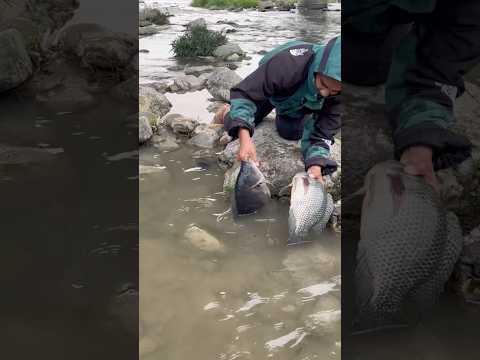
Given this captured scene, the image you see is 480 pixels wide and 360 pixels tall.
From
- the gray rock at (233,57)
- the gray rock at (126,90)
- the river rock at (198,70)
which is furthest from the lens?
the gray rock at (233,57)

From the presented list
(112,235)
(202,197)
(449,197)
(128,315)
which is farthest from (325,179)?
(128,315)

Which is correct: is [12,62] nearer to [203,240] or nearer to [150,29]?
[203,240]

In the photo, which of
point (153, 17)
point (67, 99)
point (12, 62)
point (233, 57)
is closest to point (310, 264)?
point (67, 99)

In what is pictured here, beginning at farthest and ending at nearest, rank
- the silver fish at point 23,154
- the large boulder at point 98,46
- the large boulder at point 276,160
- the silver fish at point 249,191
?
the large boulder at point 98,46 < the silver fish at point 23,154 < the large boulder at point 276,160 < the silver fish at point 249,191

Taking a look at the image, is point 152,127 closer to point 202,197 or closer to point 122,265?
point 202,197

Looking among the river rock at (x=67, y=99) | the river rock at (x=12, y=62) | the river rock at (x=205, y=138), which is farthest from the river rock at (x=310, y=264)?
the river rock at (x=12, y=62)

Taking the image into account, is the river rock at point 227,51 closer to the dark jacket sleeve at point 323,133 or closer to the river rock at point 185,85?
the river rock at point 185,85

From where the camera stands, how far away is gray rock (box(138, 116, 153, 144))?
4430 millimetres

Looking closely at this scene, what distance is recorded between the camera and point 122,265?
2.64m

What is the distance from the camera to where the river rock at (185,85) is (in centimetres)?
632

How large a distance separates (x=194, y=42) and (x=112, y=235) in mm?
6182

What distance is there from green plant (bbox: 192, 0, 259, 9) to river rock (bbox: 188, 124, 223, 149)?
970 cm

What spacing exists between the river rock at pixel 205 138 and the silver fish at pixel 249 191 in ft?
3.88

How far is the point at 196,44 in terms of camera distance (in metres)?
8.52
